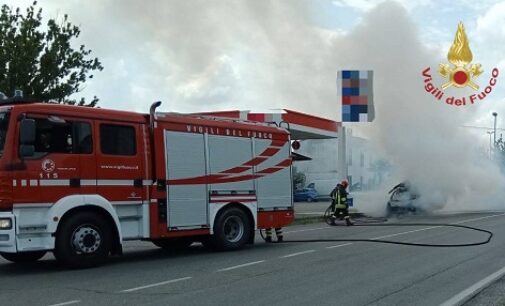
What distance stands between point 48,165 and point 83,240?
133 centimetres

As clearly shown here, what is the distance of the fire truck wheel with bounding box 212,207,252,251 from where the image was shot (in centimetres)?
1229

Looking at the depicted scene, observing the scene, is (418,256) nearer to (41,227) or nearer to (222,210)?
(222,210)

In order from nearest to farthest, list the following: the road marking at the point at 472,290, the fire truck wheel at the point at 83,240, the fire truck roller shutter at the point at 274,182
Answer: the road marking at the point at 472,290, the fire truck wheel at the point at 83,240, the fire truck roller shutter at the point at 274,182

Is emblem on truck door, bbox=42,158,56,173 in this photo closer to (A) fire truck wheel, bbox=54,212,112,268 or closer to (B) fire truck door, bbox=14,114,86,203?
(B) fire truck door, bbox=14,114,86,203

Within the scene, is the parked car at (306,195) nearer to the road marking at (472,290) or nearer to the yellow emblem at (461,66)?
the yellow emblem at (461,66)

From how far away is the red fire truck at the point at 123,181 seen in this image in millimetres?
9312

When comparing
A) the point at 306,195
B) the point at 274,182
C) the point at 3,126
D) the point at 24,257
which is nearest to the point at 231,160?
the point at 274,182

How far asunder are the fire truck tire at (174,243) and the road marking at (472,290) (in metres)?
6.14

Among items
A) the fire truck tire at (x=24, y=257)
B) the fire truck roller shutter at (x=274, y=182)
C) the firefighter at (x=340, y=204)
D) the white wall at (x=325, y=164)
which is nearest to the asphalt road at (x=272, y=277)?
the fire truck tire at (x=24, y=257)

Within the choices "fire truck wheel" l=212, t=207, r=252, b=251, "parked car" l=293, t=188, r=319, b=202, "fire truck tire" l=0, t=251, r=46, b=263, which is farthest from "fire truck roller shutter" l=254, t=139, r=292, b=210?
"parked car" l=293, t=188, r=319, b=202

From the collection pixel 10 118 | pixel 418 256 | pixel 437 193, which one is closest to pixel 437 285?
pixel 418 256

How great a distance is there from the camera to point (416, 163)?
90.4 ft

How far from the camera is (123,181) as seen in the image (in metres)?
10.5

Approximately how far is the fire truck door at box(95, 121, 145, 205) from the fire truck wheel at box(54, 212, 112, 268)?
1.59 feet
